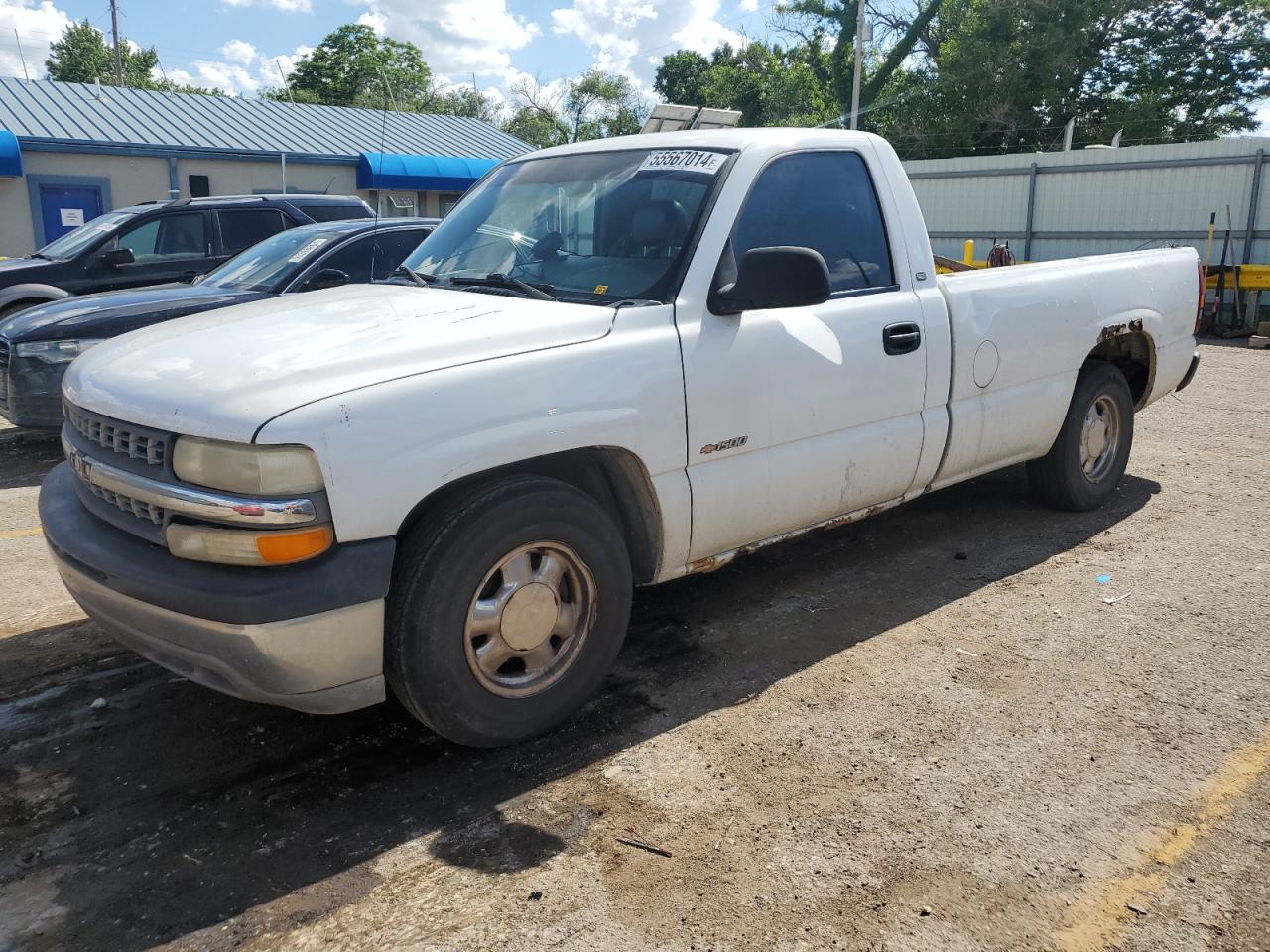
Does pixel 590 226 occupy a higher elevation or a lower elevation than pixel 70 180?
lower

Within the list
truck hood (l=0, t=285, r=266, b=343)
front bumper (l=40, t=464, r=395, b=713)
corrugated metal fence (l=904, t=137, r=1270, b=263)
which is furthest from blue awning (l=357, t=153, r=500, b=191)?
front bumper (l=40, t=464, r=395, b=713)

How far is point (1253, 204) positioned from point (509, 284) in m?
18.5

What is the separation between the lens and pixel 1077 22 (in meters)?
34.6

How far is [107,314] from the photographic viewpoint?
7.25m

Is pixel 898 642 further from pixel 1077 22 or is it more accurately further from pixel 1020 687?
pixel 1077 22

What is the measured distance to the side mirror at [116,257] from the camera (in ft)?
31.1

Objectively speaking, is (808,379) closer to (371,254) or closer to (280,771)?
(280,771)

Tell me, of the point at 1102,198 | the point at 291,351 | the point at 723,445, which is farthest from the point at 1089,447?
the point at 1102,198

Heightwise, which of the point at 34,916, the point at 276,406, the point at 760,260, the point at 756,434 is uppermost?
the point at 760,260

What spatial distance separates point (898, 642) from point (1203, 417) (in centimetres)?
602

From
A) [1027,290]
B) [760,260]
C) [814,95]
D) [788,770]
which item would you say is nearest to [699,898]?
[788,770]

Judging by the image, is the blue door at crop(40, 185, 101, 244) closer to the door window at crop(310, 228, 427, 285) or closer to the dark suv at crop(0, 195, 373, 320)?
the dark suv at crop(0, 195, 373, 320)

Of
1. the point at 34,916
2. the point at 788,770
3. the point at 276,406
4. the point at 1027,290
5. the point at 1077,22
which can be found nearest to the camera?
the point at 34,916

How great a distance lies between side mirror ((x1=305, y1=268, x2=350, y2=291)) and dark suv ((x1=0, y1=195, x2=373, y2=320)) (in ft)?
10.6
